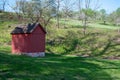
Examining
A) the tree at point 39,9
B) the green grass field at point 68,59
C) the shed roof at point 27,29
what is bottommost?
the green grass field at point 68,59

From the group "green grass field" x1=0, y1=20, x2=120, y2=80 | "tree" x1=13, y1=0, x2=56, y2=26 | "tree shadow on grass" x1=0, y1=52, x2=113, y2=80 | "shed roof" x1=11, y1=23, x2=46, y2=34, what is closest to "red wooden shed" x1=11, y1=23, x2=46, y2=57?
"shed roof" x1=11, y1=23, x2=46, y2=34

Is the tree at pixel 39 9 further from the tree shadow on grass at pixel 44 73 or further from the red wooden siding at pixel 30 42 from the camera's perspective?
the tree shadow on grass at pixel 44 73

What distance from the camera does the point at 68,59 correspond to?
25.5 m

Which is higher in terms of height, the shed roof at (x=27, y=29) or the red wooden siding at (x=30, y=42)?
the shed roof at (x=27, y=29)

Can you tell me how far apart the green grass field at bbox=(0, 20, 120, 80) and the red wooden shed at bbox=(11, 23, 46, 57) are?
59.3 inches

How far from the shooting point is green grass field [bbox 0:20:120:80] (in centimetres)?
1597

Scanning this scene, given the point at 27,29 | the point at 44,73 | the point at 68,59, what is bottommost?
the point at 68,59

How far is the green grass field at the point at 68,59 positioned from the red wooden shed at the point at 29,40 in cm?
151

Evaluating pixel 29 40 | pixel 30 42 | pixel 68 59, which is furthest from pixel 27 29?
pixel 68 59

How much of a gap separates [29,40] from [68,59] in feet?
20.3

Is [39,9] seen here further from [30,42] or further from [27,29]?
[30,42]

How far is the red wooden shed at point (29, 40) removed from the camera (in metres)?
29.8

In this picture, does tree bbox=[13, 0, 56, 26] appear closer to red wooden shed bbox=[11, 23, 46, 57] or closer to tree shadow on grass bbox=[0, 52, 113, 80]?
red wooden shed bbox=[11, 23, 46, 57]

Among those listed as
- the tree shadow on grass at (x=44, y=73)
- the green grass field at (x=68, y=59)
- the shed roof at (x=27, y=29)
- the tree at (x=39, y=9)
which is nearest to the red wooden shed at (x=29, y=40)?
the shed roof at (x=27, y=29)
